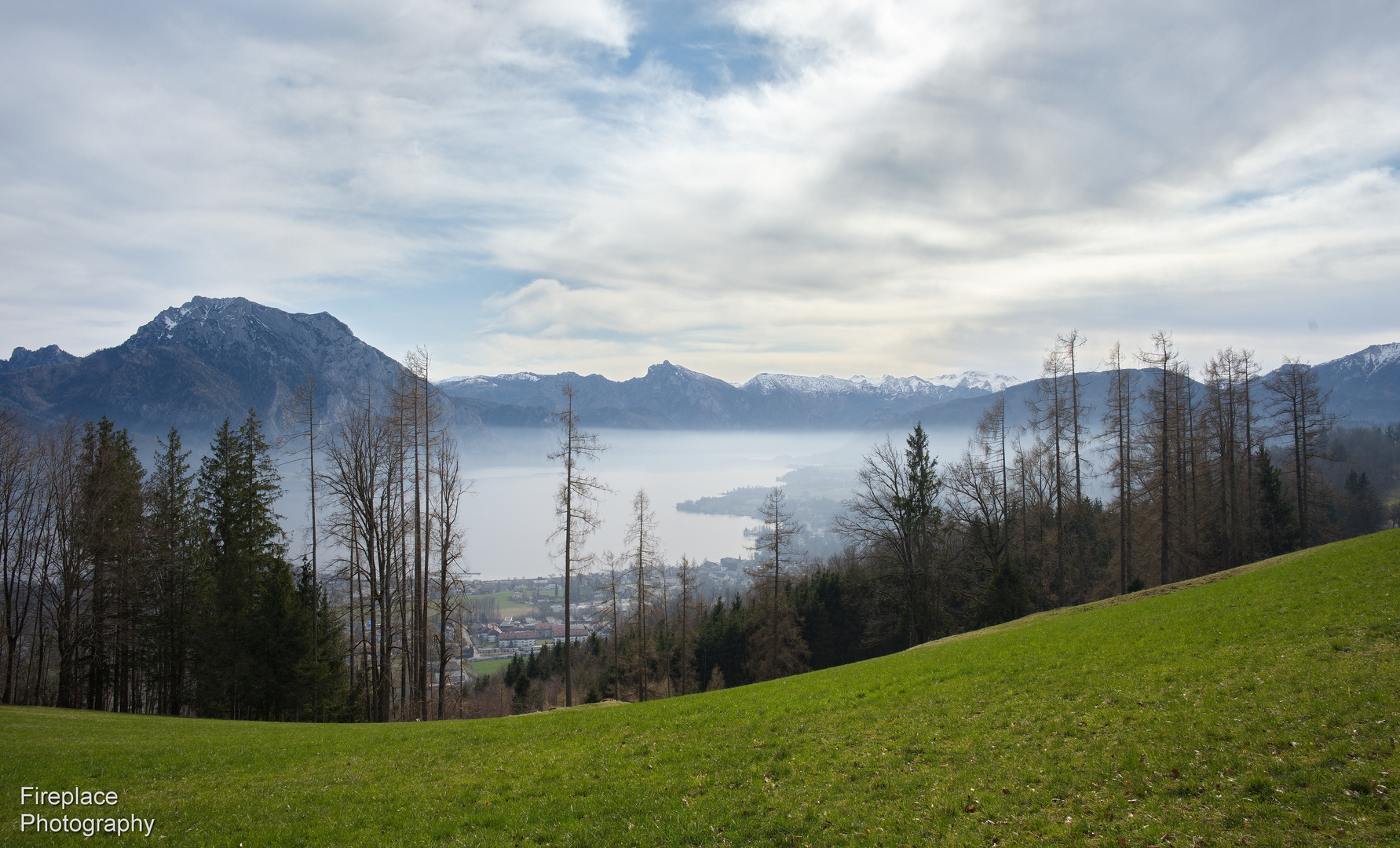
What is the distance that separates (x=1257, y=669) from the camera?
30.3ft

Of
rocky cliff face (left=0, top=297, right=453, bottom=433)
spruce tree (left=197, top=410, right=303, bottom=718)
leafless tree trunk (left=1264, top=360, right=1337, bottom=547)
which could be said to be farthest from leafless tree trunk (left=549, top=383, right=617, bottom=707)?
rocky cliff face (left=0, top=297, right=453, bottom=433)

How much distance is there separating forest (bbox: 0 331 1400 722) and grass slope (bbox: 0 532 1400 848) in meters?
11.0

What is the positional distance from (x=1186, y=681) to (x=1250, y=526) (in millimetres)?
39194

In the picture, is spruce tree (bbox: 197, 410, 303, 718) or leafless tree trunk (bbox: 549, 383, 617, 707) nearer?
leafless tree trunk (bbox: 549, 383, 617, 707)

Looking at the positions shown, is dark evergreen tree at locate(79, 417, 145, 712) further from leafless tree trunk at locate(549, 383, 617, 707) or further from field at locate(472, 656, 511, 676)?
field at locate(472, 656, 511, 676)

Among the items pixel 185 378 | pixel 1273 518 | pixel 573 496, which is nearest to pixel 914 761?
pixel 573 496

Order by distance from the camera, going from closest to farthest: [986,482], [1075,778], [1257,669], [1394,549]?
[1075,778] < [1257,669] < [1394,549] < [986,482]

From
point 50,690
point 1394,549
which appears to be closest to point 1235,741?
point 1394,549

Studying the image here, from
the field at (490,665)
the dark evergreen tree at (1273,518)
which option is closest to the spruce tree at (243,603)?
the field at (490,665)

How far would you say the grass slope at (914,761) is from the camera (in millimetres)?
6375

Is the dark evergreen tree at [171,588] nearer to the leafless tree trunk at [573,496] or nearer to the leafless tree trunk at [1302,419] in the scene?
the leafless tree trunk at [573,496]

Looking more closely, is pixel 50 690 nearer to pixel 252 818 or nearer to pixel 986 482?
pixel 252 818

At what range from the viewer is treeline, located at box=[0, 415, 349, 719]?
79.6 ft

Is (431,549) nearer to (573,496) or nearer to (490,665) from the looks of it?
(573,496)
